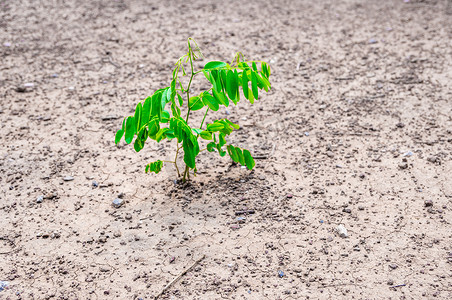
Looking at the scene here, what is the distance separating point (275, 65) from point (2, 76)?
8.97 feet

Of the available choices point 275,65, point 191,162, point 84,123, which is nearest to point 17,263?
point 191,162

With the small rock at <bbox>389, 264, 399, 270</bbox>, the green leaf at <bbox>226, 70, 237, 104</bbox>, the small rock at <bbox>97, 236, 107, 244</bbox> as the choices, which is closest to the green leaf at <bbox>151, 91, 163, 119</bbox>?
the green leaf at <bbox>226, 70, 237, 104</bbox>

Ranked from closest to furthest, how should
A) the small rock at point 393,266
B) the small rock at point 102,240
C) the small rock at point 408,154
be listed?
the small rock at point 393,266, the small rock at point 102,240, the small rock at point 408,154

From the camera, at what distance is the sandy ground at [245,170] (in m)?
2.65

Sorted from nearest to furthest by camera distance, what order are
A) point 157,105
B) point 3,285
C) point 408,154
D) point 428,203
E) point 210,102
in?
point 3,285 → point 157,105 → point 210,102 → point 428,203 → point 408,154

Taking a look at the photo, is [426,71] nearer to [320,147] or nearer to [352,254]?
[320,147]

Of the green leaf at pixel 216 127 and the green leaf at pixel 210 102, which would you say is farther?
the green leaf at pixel 216 127

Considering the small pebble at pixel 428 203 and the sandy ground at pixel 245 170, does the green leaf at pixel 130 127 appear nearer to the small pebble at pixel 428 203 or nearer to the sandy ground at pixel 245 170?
the sandy ground at pixel 245 170

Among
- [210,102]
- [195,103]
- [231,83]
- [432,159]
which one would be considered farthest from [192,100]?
[432,159]

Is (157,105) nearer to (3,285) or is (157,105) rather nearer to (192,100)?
(192,100)

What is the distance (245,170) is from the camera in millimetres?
3441

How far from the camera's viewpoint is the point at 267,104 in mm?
4230

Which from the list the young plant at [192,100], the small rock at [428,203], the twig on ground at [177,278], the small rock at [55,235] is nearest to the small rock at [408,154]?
the small rock at [428,203]

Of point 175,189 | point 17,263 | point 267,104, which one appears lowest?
point 17,263
